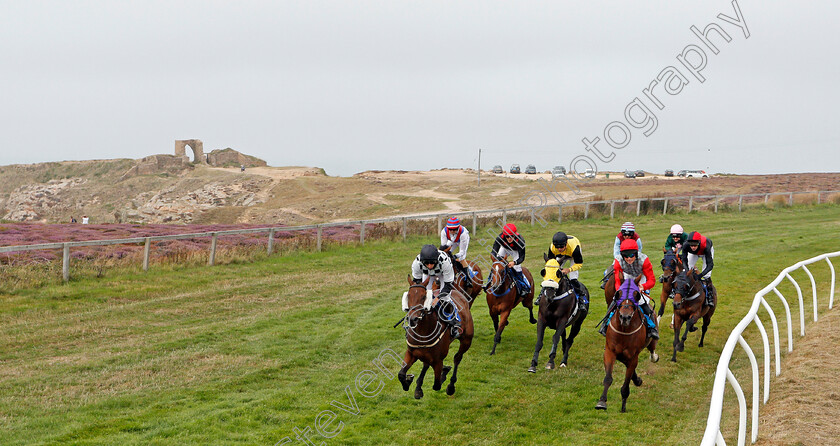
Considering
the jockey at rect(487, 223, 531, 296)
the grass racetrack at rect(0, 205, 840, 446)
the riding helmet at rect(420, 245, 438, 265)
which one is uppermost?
the riding helmet at rect(420, 245, 438, 265)

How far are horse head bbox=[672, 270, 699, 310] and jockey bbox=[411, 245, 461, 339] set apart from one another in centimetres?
430

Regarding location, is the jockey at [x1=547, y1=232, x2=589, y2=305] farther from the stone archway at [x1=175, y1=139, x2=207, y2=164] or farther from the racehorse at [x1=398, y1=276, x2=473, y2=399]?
the stone archway at [x1=175, y1=139, x2=207, y2=164]

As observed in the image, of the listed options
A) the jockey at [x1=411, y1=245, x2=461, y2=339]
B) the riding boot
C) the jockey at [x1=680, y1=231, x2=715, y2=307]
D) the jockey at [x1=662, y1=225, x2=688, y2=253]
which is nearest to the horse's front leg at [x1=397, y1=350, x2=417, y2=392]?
the jockey at [x1=411, y1=245, x2=461, y2=339]

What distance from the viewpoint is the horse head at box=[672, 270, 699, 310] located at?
37.3 feet

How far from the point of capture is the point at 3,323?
1288 cm

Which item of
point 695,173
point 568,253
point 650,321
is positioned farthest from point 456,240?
Result: point 695,173

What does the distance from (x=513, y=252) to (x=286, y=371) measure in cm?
450

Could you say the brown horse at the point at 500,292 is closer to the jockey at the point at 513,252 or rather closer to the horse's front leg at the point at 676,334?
the jockey at the point at 513,252

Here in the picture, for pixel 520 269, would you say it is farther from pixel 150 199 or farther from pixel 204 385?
pixel 150 199

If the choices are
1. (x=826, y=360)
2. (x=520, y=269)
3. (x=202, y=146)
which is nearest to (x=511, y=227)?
(x=520, y=269)

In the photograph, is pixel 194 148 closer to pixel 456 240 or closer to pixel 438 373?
pixel 456 240

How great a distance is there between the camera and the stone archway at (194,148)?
306ft

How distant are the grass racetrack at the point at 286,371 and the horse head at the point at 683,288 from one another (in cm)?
96

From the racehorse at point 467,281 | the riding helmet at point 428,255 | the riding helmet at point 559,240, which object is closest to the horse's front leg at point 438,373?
the riding helmet at point 428,255
